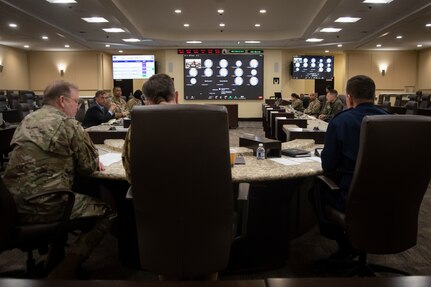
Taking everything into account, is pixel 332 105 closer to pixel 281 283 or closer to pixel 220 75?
pixel 220 75

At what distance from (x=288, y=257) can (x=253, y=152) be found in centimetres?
78

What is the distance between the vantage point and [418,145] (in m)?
1.93

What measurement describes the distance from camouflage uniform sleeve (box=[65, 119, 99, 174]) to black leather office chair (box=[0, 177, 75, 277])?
0.19 meters

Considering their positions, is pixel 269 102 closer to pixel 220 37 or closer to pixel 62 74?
pixel 220 37

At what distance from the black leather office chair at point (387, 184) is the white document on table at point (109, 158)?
1465 millimetres

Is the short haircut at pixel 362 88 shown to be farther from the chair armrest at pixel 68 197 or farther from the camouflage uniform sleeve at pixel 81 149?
the chair armrest at pixel 68 197

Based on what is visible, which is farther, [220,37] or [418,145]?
[220,37]

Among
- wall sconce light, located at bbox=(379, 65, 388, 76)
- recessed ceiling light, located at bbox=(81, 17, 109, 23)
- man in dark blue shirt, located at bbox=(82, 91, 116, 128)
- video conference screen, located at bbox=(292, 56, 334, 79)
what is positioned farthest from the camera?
wall sconce light, located at bbox=(379, 65, 388, 76)

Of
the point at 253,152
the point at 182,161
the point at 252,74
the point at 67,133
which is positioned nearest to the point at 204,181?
the point at 182,161

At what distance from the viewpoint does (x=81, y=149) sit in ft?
7.38

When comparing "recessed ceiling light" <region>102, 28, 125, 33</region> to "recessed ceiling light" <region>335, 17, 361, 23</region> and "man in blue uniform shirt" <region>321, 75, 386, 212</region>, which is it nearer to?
"recessed ceiling light" <region>335, 17, 361, 23</region>

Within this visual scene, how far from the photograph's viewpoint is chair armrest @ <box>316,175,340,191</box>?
213 cm

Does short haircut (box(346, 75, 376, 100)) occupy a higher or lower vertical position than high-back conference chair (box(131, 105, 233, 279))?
higher

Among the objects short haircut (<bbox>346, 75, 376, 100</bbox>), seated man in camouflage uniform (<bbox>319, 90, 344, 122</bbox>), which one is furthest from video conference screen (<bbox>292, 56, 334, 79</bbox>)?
short haircut (<bbox>346, 75, 376, 100</bbox>)
